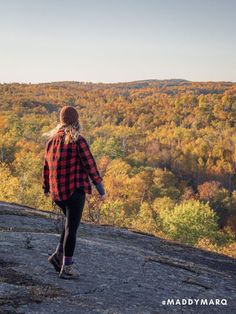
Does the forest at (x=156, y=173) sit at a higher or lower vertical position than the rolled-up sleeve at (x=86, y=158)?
lower

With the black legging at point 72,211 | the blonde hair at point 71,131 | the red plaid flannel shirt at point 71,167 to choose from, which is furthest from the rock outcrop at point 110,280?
the blonde hair at point 71,131

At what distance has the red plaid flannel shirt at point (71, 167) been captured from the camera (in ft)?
23.5

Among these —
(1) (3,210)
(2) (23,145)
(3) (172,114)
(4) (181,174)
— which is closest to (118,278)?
(1) (3,210)

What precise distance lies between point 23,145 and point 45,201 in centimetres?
4948

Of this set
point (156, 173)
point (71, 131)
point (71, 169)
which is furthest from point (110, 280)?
point (156, 173)

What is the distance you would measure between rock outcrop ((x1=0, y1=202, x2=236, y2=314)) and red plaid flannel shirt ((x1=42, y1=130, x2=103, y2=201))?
1513 mm

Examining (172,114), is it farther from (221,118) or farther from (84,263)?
(84,263)

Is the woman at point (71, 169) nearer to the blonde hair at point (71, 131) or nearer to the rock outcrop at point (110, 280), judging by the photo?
the blonde hair at point (71, 131)

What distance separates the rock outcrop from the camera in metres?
6.82

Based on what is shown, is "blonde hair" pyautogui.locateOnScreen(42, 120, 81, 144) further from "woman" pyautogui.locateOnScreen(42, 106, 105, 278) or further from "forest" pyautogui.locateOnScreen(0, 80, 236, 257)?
"forest" pyautogui.locateOnScreen(0, 80, 236, 257)

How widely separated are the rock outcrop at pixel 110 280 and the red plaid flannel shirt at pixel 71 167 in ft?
4.96

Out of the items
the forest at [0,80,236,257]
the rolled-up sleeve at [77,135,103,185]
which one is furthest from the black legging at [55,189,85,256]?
the forest at [0,80,236,257]

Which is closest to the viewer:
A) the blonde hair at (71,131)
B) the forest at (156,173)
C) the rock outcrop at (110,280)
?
the rock outcrop at (110,280)

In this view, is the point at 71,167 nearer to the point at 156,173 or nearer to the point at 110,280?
the point at 110,280
